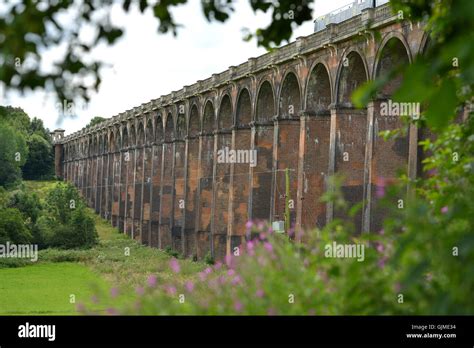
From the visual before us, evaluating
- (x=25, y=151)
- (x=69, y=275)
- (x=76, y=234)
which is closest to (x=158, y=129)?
(x=76, y=234)

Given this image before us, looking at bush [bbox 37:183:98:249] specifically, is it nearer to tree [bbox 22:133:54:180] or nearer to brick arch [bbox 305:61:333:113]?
brick arch [bbox 305:61:333:113]

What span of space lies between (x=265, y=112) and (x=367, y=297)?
25.8 meters

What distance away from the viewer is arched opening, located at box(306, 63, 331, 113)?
81.7 ft

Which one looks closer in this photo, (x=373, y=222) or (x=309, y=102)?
(x=373, y=222)

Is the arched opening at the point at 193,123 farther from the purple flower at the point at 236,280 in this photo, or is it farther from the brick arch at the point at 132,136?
the purple flower at the point at 236,280

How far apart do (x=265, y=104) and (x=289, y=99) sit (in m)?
2.48

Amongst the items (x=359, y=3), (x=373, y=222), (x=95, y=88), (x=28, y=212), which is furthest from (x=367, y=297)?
(x=28, y=212)

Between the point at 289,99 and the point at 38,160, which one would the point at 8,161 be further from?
the point at 289,99

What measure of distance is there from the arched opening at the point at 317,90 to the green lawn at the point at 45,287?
859 cm

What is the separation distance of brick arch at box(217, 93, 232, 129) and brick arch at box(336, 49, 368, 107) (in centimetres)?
1193

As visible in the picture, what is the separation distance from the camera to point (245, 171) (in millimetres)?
32625

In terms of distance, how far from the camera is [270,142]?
98.0 ft

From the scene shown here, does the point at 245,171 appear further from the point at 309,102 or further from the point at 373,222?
the point at 373,222

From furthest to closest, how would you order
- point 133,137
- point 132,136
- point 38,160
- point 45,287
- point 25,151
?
1. point 38,160
2. point 25,151
3. point 132,136
4. point 133,137
5. point 45,287
